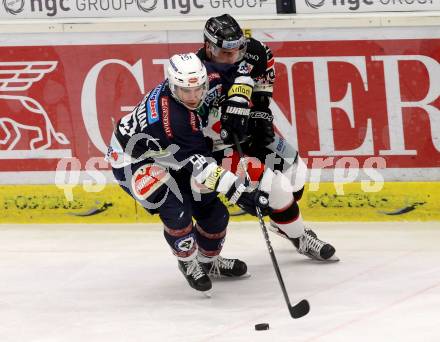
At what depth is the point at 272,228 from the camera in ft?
21.7

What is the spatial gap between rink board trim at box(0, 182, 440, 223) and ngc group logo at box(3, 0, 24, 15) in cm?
106

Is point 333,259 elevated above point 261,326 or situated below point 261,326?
below

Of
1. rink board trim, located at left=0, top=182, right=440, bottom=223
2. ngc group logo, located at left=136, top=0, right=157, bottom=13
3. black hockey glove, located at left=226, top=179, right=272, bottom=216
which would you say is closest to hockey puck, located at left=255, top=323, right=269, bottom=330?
black hockey glove, located at left=226, top=179, right=272, bottom=216

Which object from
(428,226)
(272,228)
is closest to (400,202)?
(428,226)

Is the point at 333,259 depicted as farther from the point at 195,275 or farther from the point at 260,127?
the point at 195,275

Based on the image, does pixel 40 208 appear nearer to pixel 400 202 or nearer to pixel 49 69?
pixel 49 69

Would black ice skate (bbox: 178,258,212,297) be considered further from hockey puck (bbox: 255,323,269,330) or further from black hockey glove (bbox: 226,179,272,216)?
hockey puck (bbox: 255,323,269,330)

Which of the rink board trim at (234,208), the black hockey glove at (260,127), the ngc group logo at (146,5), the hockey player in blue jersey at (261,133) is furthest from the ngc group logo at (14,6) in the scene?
the black hockey glove at (260,127)

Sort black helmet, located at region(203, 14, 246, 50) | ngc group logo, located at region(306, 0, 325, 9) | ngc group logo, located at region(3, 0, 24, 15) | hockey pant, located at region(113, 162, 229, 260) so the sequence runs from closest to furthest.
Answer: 1. hockey pant, located at region(113, 162, 229, 260)
2. black helmet, located at region(203, 14, 246, 50)
3. ngc group logo, located at region(306, 0, 325, 9)
4. ngc group logo, located at region(3, 0, 24, 15)

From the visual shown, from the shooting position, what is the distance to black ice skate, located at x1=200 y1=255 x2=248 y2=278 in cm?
610

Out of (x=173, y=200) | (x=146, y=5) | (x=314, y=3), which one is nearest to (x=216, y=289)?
(x=173, y=200)

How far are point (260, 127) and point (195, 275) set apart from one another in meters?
0.99

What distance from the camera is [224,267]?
6.11 metres

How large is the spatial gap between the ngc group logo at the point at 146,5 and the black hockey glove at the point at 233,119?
1.53 metres
